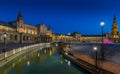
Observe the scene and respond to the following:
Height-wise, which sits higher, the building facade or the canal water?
the building facade

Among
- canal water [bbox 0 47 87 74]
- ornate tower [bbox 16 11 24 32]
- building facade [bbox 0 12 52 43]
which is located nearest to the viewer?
canal water [bbox 0 47 87 74]

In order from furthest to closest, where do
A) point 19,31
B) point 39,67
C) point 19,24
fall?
1. point 19,24
2. point 19,31
3. point 39,67

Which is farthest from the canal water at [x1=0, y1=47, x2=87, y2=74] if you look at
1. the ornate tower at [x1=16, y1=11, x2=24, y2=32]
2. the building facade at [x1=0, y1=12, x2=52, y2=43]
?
the ornate tower at [x1=16, y1=11, x2=24, y2=32]

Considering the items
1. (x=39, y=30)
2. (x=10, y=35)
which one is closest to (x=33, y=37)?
(x=39, y=30)

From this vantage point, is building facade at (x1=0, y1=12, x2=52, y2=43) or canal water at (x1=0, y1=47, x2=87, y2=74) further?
building facade at (x1=0, y1=12, x2=52, y2=43)

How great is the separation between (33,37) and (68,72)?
370ft

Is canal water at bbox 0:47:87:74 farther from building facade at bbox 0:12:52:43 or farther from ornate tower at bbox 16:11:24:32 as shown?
ornate tower at bbox 16:11:24:32

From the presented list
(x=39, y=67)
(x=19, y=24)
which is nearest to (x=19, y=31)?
(x=19, y=24)

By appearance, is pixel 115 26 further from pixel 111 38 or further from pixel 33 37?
pixel 33 37

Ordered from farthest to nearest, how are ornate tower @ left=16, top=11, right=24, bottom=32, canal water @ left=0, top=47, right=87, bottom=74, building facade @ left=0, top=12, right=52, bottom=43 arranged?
1. ornate tower @ left=16, top=11, right=24, bottom=32
2. building facade @ left=0, top=12, right=52, bottom=43
3. canal water @ left=0, top=47, right=87, bottom=74

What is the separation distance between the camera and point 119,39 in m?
199

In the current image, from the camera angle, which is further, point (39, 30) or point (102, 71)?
point (39, 30)

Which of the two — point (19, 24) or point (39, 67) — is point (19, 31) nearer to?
point (19, 24)

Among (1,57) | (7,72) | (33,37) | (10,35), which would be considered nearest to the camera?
(7,72)
